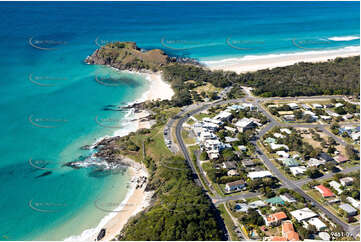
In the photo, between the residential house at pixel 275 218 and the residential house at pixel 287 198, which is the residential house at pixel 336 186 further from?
the residential house at pixel 275 218

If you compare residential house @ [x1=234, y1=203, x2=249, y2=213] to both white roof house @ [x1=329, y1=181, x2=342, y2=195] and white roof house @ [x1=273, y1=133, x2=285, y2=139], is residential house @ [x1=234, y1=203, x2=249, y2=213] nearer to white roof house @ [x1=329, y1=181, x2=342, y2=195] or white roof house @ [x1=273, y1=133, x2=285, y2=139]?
white roof house @ [x1=329, y1=181, x2=342, y2=195]

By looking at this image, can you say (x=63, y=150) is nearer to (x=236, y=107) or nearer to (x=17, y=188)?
(x=17, y=188)

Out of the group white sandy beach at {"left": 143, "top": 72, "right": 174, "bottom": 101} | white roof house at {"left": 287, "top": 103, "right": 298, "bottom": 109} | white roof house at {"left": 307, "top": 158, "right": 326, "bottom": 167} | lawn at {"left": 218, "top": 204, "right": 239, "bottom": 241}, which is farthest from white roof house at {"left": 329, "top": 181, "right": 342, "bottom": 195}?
white sandy beach at {"left": 143, "top": 72, "right": 174, "bottom": 101}

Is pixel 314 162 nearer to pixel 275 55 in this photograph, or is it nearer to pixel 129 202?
pixel 129 202

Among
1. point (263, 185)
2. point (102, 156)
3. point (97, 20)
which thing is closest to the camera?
point (263, 185)

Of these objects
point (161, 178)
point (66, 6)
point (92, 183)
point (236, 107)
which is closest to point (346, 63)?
point (236, 107)

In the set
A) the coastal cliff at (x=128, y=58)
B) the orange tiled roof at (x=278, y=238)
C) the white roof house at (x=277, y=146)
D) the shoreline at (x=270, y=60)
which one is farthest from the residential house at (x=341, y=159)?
the coastal cliff at (x=128, y=58)

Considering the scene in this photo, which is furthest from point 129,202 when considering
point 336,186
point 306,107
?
point 306,107
